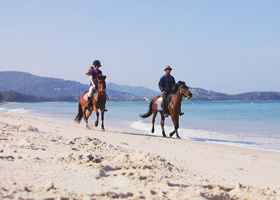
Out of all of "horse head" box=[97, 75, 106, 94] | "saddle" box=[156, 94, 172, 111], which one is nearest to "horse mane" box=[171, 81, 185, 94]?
"saddle" box=[156, 94, 172, 111]

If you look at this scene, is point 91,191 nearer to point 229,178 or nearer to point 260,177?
point 229,178

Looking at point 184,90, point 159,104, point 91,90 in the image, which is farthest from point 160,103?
point 91,90

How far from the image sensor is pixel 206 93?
164 meters

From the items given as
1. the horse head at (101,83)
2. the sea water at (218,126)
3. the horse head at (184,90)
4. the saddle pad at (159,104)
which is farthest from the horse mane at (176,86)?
the horse head at (101,83)

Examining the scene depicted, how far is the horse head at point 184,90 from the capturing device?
12281 mm

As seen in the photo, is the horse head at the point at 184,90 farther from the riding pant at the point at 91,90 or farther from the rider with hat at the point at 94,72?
the riding pant at the point at 91,90

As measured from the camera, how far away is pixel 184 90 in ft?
40.8

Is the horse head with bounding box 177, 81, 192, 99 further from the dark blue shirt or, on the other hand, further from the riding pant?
the riding pant

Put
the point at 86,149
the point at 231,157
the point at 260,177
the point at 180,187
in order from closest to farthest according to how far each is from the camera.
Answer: the point at 180,187, the point at 260,177, the point at 86,149, the point at 231,157

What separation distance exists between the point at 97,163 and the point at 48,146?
1518mm

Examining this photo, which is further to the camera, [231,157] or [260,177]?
[231,157]

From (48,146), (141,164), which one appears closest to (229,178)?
(141,164)

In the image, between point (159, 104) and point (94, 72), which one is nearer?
point (94, 72)

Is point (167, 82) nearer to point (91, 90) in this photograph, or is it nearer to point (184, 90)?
point (184, 90)
